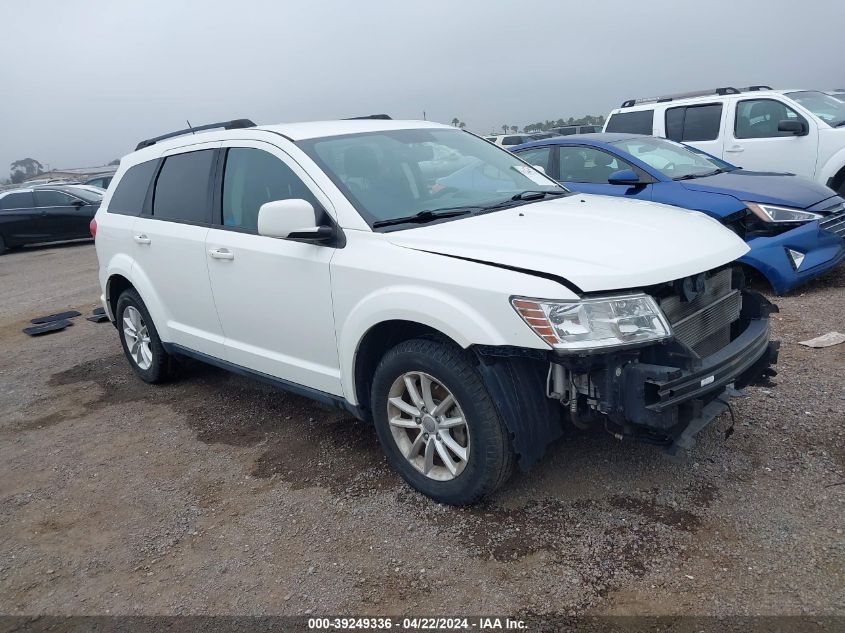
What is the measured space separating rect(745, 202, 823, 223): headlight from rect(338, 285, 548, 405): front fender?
13.4 feet

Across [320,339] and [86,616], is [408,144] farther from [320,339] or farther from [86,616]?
[86,616]

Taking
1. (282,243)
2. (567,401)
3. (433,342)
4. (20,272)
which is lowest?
(20,272)

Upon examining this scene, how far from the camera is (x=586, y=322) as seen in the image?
2.76m

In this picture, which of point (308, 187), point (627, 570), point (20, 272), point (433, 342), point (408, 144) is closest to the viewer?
point (627, 570)

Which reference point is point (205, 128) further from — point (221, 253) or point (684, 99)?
point (684, 99)

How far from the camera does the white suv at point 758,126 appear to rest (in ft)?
26.2

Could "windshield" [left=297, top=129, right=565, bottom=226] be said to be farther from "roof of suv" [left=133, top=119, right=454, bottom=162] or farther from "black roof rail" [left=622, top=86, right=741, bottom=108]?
"black roof rail" [left=622, top=86, right=741, bottom=108]

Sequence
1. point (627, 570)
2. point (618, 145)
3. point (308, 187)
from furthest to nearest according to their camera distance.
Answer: point (618, 145) < point (308, 187) < point (627, 570)

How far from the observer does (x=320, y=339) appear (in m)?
3.71

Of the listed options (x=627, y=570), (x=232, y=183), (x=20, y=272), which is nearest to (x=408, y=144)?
(x=232, y=183)

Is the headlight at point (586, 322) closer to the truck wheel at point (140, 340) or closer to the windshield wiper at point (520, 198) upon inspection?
the windshield wiper at point (520, 198)

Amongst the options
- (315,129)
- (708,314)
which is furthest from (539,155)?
(708,314)

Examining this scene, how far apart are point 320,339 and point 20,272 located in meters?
11.9

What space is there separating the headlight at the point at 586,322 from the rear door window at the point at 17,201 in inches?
657
